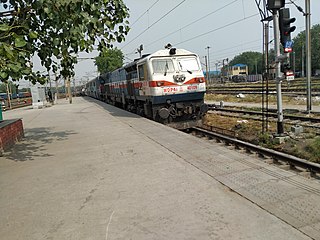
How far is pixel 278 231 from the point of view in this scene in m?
3.15

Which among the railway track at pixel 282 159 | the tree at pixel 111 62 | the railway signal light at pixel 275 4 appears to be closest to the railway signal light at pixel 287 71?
the railway signal light at pixel 275 4

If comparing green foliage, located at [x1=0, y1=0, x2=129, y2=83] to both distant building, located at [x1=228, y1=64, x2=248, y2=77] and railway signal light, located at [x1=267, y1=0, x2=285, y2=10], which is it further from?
distant building, located at [x1=228, y1=64, x2=248, y2=77]

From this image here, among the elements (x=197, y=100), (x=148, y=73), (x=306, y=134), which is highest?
(x=148, y=73)

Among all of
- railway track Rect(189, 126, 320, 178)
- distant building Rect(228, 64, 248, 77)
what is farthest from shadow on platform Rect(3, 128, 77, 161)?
distant building Rect(228, 64, 248, 77)

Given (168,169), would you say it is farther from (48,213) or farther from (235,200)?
(48,213)

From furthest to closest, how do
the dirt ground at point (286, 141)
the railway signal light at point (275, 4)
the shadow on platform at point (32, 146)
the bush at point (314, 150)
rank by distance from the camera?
the shadow on platform at point (32, 146), the railway signal light at point (275, 4), the dirt ground at point (286, 141), the bush at point (314, 150)

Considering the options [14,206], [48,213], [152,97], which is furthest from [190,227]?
[152,97]

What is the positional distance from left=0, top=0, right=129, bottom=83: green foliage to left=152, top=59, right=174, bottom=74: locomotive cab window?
418 centimetres

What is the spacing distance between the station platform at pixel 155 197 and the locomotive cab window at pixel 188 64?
15.7 feet

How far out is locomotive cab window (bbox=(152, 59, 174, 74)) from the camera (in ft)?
36.3

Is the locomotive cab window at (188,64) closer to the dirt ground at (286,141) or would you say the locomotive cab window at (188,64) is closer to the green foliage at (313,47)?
the dirt ground at (286,141)

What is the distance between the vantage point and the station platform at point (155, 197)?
3.34 metres

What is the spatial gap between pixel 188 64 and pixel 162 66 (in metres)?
1.09

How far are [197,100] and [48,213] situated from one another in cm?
845
